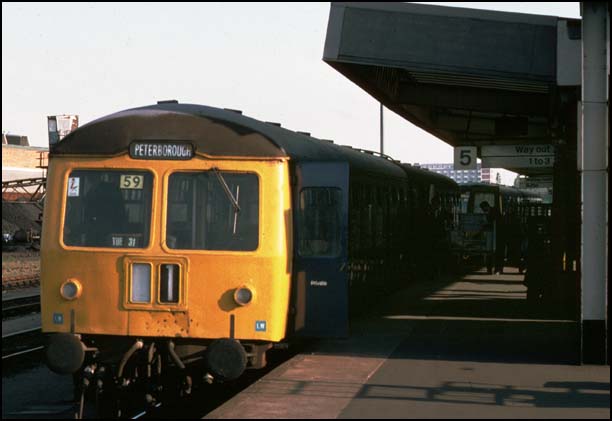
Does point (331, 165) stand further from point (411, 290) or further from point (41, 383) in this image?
point (411, 290)

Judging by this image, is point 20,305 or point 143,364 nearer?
point 143,364

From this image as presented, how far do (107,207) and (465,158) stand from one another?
1204 centimetres

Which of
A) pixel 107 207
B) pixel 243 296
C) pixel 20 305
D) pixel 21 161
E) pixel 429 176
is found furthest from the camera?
pixel 21 161

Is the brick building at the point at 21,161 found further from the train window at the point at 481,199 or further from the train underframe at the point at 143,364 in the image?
the train underframe at the point at 143,364

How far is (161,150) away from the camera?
35.5 ft

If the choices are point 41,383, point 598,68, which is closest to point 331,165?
point 598,68

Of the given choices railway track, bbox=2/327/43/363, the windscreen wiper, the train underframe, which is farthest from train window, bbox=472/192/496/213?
the windscreen wiper

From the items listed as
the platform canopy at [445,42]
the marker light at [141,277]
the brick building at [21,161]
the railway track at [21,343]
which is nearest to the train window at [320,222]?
the marker light at [141,277]

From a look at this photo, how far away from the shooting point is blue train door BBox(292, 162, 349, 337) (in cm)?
1120

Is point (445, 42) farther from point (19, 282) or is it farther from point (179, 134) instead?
point (19, 282)

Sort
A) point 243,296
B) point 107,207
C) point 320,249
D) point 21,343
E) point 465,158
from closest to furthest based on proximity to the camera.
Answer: point 243,296 → point 107,207 → point 320,249 → point 21,343 → point 465,158

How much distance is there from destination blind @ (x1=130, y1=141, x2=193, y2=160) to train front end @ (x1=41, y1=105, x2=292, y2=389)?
0.03 ft

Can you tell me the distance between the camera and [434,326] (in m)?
16.3

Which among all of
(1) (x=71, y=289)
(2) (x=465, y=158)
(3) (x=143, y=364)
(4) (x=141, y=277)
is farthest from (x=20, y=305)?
(4) (x=141, y=277)
